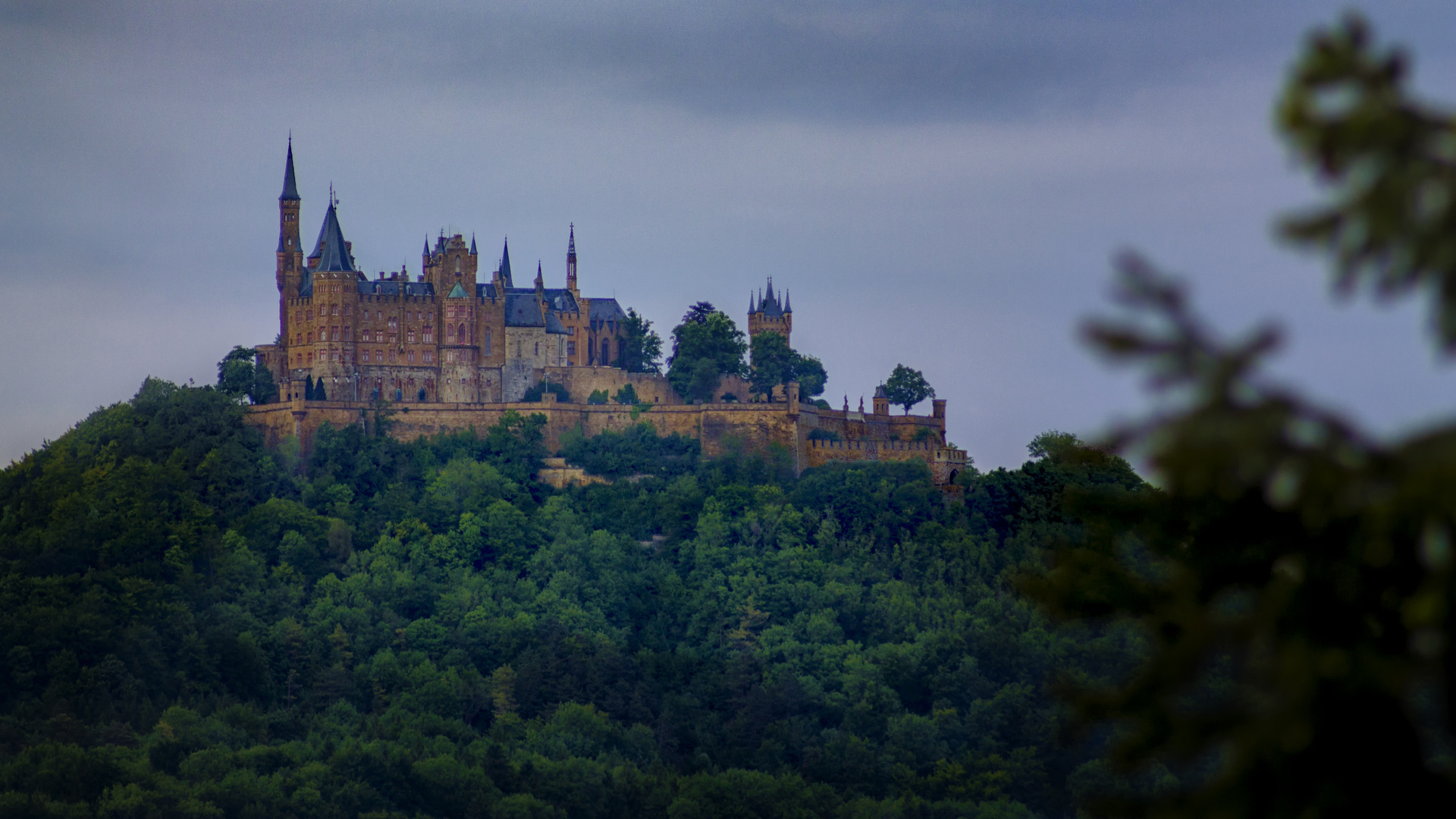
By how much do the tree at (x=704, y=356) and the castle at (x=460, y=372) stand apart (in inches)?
39.4

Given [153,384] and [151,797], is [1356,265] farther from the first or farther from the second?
[153,384]

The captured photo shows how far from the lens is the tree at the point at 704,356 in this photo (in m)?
92.6

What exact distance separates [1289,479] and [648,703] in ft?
230

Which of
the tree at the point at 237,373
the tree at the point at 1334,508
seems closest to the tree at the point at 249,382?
the tree at the point at 237,373

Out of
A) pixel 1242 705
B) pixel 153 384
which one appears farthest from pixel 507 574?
pixel 1242 705

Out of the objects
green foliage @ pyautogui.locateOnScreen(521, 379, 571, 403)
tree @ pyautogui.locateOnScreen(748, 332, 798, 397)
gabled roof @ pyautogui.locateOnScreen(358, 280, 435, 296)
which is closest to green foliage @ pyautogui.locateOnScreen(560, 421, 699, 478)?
green foliage @ pyautogui.locateOnScreen(521, 379, 571, 403)

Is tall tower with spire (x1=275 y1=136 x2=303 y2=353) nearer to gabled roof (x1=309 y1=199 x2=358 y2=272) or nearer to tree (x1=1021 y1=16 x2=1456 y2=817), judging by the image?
gabled roof (x1=309 y1=199 x2=358 y2=272)

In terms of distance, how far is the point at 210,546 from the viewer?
83.1 meters

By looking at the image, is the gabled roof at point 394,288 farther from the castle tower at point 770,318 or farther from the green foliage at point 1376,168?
the green foliage at point 1376,168

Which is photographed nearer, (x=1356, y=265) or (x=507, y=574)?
(x=1356, y=265)

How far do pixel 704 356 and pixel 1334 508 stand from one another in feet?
281

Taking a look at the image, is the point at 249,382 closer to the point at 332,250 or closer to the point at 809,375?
the point at 332,250

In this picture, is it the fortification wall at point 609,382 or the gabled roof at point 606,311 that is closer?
the fortification wall at point 609,382

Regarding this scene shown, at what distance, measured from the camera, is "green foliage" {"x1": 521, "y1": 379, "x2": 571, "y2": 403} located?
88.6 meters
